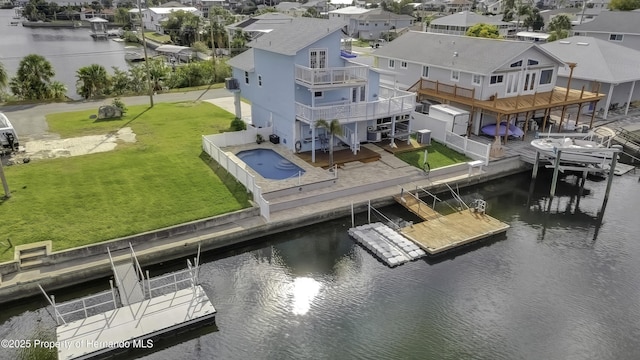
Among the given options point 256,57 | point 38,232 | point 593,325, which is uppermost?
point 256,57

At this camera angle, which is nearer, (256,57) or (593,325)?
(593,325)

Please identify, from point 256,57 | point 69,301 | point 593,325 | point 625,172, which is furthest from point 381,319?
point 625,172

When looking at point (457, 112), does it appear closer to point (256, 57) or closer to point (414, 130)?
point (414, 130)

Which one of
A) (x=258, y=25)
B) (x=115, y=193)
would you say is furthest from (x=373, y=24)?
(x=115, y=193)

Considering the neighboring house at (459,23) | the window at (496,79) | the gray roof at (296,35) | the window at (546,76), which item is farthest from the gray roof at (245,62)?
the neighboring house at (459,23)

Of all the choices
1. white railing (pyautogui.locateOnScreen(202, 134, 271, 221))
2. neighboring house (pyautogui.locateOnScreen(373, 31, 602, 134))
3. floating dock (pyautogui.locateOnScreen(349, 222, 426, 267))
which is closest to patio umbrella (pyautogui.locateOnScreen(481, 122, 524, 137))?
neighboring house (pyautogui.locateOnScreen(373, 31, 602, 134))

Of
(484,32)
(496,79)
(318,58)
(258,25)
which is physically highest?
(318,58)

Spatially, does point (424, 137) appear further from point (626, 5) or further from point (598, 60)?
point (626, 5)
